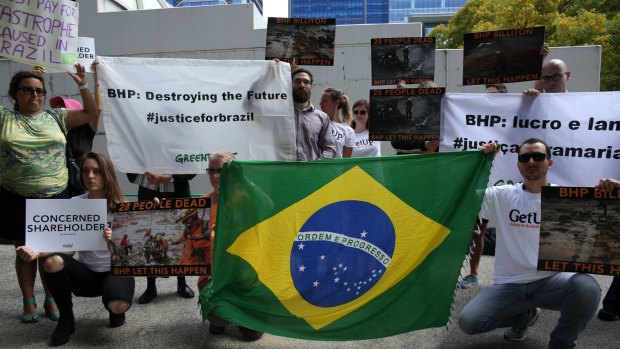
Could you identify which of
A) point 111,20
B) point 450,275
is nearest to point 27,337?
point 450,275

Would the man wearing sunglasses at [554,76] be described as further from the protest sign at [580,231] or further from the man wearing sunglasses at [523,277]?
the protest sign at [580,231]

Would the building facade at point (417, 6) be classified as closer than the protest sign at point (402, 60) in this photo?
No

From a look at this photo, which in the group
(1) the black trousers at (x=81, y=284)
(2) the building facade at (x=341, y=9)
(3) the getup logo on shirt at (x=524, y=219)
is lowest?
(1) the black trousers at (x=81, y=284)

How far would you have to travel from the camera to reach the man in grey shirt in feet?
15.2

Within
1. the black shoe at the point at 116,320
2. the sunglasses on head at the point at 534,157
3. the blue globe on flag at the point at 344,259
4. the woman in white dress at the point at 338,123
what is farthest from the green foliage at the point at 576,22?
the black shoe at the point at 116,320

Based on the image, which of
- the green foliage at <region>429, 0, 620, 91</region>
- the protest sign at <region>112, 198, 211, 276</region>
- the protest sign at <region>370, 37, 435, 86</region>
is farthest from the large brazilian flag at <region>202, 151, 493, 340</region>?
the green foliage at <region>429, 0, 620, 91</region>

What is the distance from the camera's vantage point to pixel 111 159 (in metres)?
4.30

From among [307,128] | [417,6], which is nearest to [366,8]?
[417,6]

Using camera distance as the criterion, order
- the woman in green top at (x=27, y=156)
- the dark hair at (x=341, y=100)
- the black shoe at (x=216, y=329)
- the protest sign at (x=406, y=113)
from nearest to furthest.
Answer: the black shoe at (x=216, y=329), the woman in green top at (x=27, y=156), the protest sign at (x=406, y=113), the dark hair at (x=341, y=100)

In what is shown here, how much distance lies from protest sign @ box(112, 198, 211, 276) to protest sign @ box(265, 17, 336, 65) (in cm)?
166

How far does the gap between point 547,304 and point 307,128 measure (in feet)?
7.37

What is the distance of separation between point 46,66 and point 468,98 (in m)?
3.30

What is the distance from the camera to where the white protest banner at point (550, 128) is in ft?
13.6

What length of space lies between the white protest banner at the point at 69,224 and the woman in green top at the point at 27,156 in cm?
41
